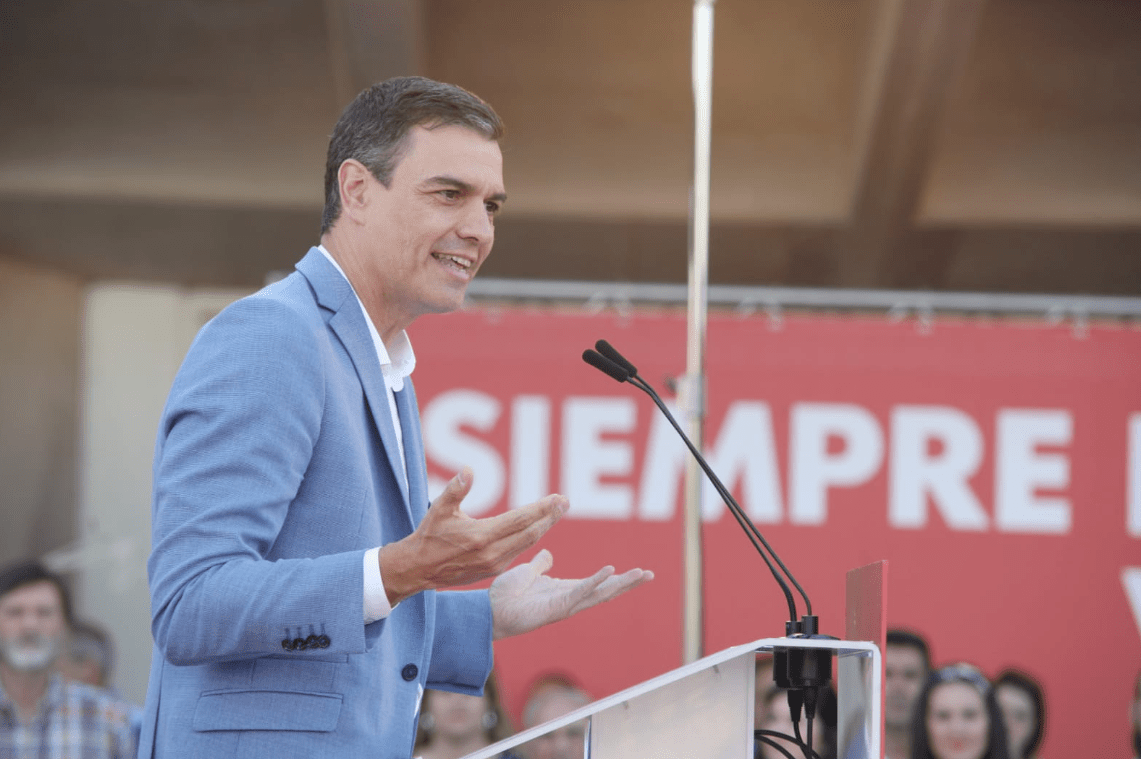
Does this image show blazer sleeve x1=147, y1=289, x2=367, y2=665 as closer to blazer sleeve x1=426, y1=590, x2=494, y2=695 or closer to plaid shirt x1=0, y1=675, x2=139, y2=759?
blazer sleeve x1=426, y1=590, x2=494, y2=695

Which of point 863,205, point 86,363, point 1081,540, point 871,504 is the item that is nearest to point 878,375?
point 871,504

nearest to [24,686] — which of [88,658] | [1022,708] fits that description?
[88,658]

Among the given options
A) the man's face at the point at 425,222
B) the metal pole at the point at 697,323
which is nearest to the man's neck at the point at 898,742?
the metal pole at the point at 697,323

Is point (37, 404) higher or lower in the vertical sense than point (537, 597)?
higher

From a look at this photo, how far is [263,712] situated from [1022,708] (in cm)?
337

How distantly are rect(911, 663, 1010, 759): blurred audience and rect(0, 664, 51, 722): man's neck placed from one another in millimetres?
2887

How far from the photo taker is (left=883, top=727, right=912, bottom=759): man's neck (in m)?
3.75

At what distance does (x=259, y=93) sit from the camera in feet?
21.2

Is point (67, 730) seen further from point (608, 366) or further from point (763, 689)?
point (608, 366)

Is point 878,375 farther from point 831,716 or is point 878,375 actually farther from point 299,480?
point 299,480

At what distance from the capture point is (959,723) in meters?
3.64

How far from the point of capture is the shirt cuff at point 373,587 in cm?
113

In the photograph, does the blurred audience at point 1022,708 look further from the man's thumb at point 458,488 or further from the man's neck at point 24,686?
the man's thumb at point 458,488

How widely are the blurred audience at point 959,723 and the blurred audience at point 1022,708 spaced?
235mm
